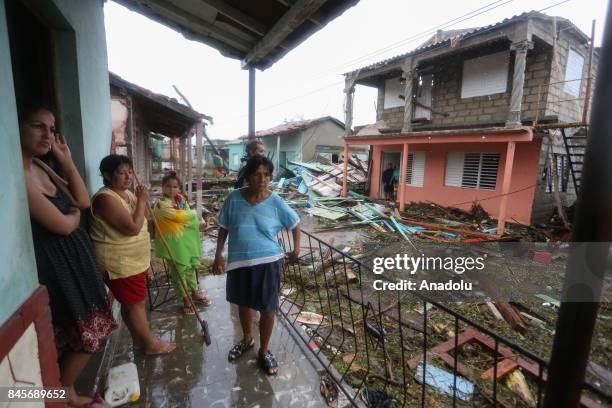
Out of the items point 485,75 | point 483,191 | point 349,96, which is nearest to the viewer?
point 485,75

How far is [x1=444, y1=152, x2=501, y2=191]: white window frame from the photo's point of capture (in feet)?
34.4

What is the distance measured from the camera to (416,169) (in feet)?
43.6

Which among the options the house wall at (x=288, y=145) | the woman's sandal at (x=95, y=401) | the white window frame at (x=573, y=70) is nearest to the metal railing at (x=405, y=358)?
the woman's sandal at (x=95, y=401)

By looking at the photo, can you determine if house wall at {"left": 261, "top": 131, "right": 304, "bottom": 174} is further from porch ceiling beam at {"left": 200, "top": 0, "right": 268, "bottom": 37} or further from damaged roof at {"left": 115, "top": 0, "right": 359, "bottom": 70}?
porch ceiling beam at {"left": 200, "top": 0, "right": 268, "bottom": 37}

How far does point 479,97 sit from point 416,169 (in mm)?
3705

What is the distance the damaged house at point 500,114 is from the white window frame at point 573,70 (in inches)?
1.3

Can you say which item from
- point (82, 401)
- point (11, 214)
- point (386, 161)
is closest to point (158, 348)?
point (82, 401)

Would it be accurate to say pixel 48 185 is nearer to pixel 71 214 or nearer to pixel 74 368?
pixel 71 214

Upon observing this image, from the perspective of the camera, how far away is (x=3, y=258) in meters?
1.10

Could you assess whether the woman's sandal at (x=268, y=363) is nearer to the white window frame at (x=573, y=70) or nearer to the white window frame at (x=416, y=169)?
the white window frame at (x=416, y=169)

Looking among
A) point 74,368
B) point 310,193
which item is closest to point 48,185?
point 74,368

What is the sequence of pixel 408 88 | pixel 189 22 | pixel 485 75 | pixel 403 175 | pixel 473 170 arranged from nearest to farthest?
pixel 189 22 → pixel 485 75 → pixel 473 170 → pixel 408 88 → pixel 403 175

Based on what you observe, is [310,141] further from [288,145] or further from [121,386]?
[121,386]

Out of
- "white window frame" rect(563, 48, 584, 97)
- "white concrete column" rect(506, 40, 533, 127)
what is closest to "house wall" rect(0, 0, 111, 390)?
"white concrete column" rect(506, 40, 533, 127)
